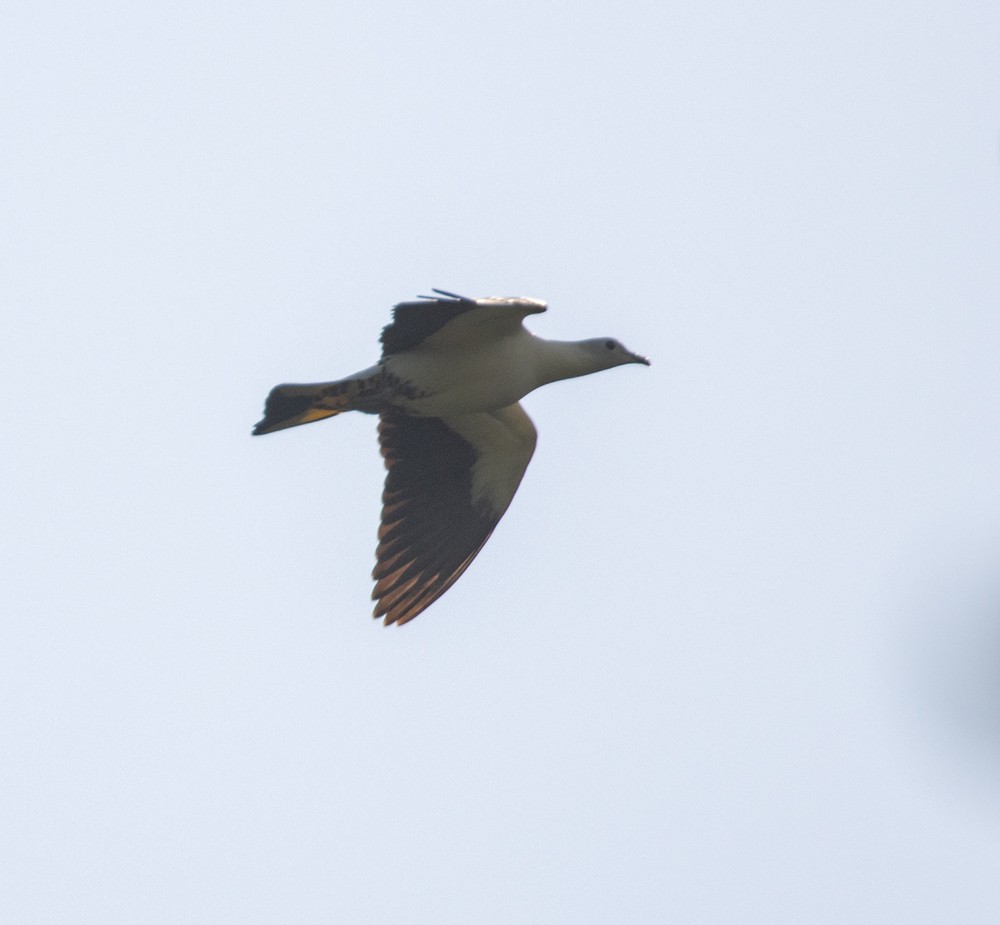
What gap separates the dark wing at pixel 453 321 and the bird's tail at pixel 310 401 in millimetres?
252

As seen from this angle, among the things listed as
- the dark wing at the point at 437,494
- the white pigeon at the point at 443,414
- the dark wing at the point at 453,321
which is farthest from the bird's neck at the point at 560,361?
the dark wing at the point at 437,494

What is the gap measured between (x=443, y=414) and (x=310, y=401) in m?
0.82

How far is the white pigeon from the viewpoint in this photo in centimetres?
792

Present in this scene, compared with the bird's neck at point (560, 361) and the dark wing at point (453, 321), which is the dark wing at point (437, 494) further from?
the dark wing at point (453, 321)

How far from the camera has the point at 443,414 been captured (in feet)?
27.7

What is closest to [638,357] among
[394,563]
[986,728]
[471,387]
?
[471,387]

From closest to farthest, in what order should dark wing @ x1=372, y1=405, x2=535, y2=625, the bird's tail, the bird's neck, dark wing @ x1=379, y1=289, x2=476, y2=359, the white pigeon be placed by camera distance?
dark wing @ x1=379, y1=289, x2=476, y2=359 → the white pigeon → the bird's tail → the bird's neck → dark wing @ x1=372, y1=405, x2=535, y2=625

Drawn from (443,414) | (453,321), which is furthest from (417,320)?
(443,414)

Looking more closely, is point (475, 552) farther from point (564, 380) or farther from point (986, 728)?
point (986, 728)

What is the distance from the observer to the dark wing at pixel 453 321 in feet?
24.6

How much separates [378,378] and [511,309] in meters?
1.02

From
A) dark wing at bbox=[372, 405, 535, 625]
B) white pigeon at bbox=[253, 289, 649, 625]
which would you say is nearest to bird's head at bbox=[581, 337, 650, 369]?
white pigeon at bbox=[253, 289, 649, 625]

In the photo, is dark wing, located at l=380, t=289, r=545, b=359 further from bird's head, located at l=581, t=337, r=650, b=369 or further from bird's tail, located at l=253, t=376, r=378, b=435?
bird's head, located at l=581, t=337, r=650, b=369

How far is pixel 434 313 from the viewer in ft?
24.9
